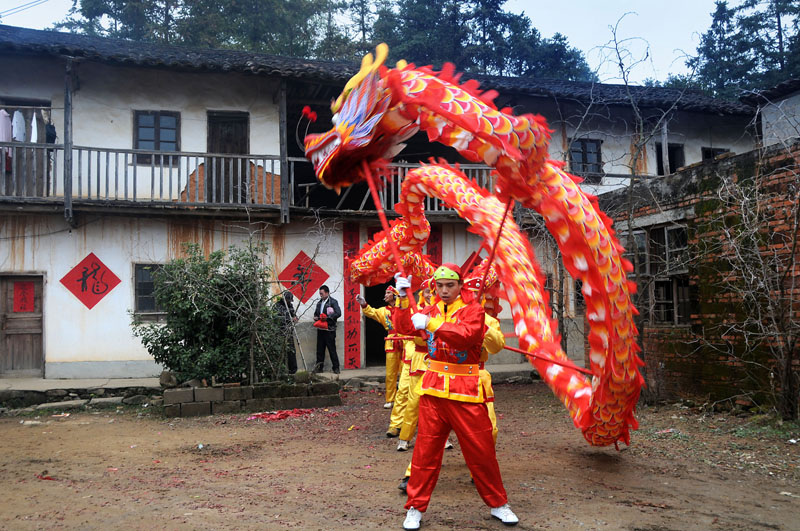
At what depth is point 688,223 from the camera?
843 cm

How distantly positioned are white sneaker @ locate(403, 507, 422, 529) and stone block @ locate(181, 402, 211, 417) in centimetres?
544

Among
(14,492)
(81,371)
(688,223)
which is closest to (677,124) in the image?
(688,223)

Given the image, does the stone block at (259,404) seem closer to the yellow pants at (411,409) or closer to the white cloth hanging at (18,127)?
the yellow pants at (411,409)

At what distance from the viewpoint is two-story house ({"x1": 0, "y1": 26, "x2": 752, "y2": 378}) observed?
11234 millimetres

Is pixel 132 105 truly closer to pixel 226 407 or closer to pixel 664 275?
pixel 226 407

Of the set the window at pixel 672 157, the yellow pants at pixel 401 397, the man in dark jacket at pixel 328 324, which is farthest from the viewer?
the window at pixel 672 157

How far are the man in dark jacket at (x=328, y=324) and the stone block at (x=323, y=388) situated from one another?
2.03 metres

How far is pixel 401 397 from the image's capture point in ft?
22.1

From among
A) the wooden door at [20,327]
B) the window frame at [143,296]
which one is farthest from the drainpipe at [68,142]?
the wooden door at [20,327]

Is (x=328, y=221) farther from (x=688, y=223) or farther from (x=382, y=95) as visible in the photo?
(x=382, y=95)

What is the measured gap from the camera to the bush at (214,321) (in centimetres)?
888

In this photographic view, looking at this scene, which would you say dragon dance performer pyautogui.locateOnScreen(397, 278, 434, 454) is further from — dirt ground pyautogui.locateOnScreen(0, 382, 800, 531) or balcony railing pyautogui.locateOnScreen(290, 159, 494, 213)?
balcony railing pyautogui.locateOnScreen(290, 159, 494, 213)

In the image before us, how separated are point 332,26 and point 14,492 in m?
21.1

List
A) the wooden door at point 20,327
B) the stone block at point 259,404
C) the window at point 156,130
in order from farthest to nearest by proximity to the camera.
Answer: the window at point 156,130, the wooden door at point 20,327, the stone block at point 259,404
